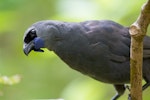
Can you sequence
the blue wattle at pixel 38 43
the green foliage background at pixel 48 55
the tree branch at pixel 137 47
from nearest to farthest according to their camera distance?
the tree branch at pixel 137 47
the blue wattle at pixel 38 43
the green foliage background at pixel 48 55

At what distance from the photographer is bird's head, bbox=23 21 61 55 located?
5.25 ft

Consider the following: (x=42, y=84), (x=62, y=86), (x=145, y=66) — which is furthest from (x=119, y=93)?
(x=42, y=84)

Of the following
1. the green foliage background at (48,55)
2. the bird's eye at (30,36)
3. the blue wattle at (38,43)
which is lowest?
the green foliage background at (48,55)

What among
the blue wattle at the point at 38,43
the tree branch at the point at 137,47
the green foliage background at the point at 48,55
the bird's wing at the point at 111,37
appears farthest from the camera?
the green foliage background at the point at 48,55

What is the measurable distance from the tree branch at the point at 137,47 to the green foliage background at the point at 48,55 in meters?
0.68

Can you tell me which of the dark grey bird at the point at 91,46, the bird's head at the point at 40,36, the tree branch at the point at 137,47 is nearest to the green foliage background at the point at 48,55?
the dark grey bird at the point at 91,46

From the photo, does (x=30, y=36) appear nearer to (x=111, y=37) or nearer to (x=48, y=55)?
(x=111, y=37)

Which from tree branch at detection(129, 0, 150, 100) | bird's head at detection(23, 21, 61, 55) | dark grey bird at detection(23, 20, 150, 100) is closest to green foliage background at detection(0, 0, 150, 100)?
dark grey bird at detection(23, 20, 150, 100)

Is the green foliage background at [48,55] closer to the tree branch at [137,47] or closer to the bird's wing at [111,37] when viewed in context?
the bird's wing at [111,37]

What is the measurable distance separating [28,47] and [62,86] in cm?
86

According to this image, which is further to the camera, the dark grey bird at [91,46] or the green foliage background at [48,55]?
the green foliage background at [48,55]

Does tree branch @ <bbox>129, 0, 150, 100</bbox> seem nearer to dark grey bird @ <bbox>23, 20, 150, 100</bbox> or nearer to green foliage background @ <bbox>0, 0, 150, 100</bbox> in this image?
dark grey bird @ <bbox>23, 20, 150, 100</bbox>

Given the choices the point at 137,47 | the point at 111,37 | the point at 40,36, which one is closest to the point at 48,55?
the point at 111,37

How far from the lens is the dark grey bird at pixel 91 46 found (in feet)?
5.35
